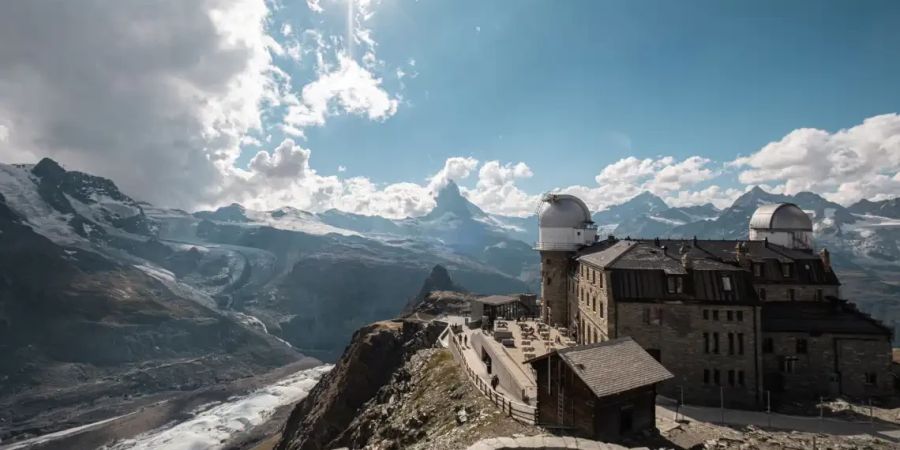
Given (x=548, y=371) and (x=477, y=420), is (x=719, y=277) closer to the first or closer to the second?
(x=548, y=371)

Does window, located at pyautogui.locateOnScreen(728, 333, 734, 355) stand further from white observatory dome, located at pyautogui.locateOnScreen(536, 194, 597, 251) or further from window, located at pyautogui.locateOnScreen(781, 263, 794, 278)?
white observatory dome, located at pyautogui.locateOnScreen(536, 194, 597, 251)

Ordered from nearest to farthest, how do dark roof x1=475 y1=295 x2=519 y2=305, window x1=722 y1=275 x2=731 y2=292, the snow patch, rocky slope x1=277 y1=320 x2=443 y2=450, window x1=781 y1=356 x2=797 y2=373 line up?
window x1=722 y1=275 x2=731 y2=292 < window x1=781 y1=356 x2=797 y2=373 < dark roof x1=475 y1=295 x2=519 y2=305 < rocky slope x1=277 y1=320 x2=443 y2=450 < the snow patch

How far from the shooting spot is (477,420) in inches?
1396

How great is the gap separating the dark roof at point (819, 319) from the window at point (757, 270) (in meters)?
3.45

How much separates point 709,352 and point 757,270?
16.2 meters

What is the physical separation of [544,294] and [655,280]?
2527cm

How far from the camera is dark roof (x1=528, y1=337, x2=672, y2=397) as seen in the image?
1139 inches

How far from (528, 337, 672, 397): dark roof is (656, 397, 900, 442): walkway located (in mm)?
9341

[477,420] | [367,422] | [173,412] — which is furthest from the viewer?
[173,412]

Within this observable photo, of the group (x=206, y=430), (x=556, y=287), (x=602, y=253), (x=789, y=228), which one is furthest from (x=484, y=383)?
(x=206, y=430)

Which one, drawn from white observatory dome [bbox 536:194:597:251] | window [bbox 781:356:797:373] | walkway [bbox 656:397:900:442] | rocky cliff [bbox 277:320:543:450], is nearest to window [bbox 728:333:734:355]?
walkway [bbox 656:397:900:442]

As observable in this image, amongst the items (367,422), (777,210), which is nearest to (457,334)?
(367,422)

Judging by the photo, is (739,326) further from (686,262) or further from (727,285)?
(686,262)

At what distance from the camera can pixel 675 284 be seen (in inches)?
1935
